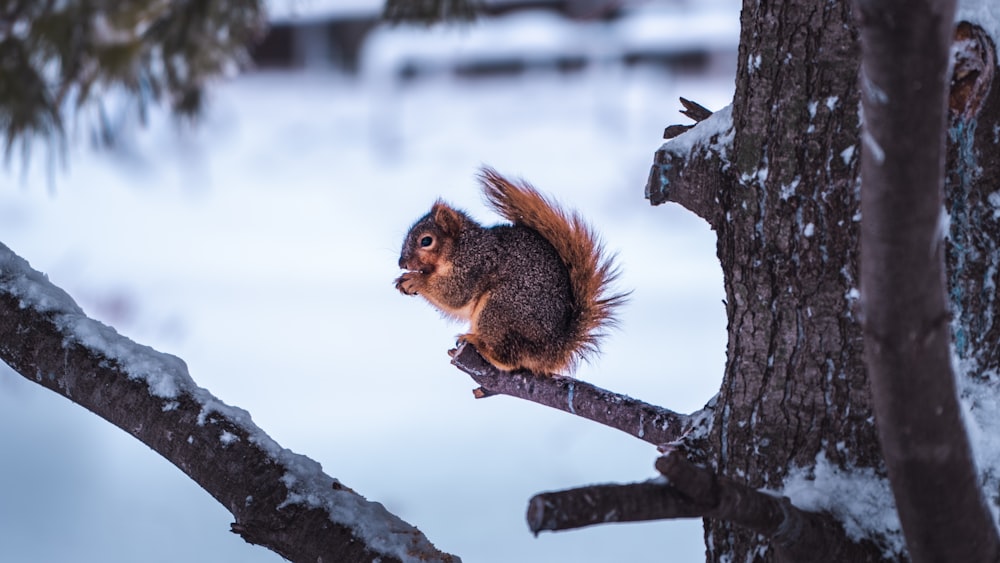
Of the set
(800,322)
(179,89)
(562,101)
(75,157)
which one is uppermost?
(562,101)

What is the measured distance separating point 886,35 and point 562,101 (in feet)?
17.6

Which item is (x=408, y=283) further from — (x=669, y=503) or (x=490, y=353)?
(x=669, y=503)

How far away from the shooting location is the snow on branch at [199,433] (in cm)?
99

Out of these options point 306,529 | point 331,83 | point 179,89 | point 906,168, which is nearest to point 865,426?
point 906,168

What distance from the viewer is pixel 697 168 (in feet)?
3.26

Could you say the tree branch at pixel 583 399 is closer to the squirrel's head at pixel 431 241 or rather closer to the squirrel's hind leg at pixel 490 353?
the squirrel's hind leg at pixel 490 353

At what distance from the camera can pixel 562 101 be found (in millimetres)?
5828

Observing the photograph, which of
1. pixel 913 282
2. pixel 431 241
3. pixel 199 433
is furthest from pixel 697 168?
pixel 431 241

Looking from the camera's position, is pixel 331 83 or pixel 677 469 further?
pixel 331 83

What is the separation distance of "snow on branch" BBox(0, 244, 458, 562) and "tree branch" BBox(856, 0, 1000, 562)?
0.50 m

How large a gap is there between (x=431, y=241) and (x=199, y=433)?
86 cm

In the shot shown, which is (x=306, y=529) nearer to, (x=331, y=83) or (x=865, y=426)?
(x=865, y=426)

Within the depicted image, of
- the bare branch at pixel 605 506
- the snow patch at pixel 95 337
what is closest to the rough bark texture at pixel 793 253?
the bare branch at pixel 605 506

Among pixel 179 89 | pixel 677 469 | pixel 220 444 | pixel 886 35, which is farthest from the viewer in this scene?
pixel 179 89
